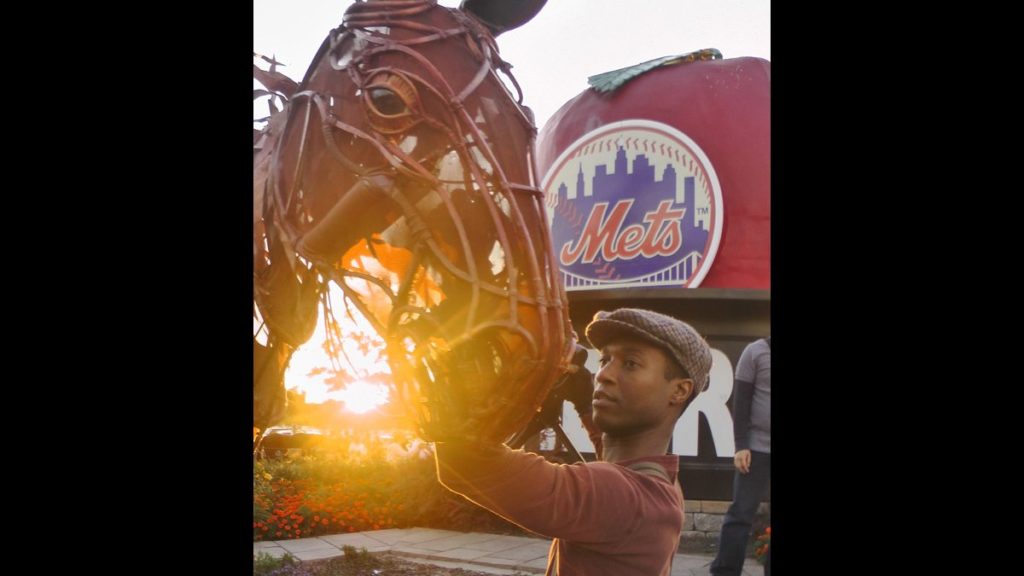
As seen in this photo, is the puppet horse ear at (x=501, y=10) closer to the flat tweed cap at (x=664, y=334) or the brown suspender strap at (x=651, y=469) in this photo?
the flat tweed cap at (x=664, y=334)

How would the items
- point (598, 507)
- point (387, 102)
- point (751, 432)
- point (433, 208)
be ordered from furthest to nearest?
1. point (387, 102)
2. point (433, 208)
3. point (751, 432)
4. point (598, 507)

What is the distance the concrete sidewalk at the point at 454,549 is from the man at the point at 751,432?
0.53 feet

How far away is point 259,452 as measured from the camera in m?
3.23

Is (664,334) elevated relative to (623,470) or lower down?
elevated

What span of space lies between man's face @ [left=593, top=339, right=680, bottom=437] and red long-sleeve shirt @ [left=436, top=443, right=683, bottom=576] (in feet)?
0.38

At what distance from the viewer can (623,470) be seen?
255 cm

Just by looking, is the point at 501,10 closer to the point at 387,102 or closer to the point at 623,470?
the point at 387,102

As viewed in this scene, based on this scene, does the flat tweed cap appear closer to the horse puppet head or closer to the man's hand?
the horse puppet head

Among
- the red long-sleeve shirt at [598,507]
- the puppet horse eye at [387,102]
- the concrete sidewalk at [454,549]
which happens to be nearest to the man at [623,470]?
the red long-sleeve shirt at [598,507]

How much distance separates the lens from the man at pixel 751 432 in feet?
8.56

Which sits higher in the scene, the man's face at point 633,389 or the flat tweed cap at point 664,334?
the flat tweed cap at point 664,334

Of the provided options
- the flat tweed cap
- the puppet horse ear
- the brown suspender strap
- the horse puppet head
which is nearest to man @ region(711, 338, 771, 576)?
the flat tweed cap

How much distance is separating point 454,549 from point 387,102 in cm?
151

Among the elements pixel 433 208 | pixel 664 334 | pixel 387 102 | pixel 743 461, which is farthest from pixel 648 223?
pixel 387 102
